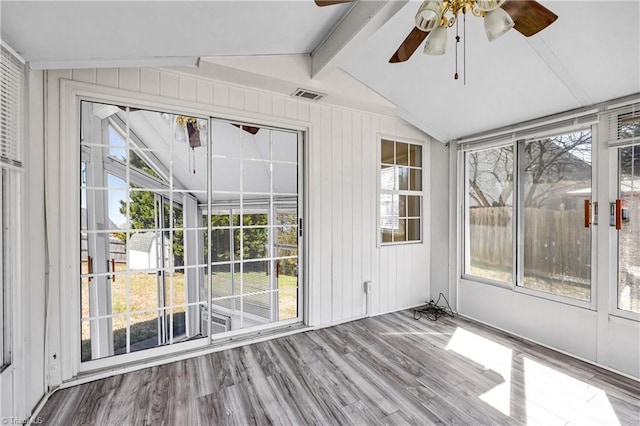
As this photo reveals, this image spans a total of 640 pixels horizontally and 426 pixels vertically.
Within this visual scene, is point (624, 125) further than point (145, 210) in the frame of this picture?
No

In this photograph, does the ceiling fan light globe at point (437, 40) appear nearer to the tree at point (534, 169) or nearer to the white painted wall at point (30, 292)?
the tree at point (534, 169)

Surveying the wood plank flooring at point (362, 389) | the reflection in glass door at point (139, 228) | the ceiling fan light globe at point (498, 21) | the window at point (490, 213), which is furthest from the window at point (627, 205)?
the reflection in glass door at point (139, 228)

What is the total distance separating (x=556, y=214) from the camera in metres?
2.75

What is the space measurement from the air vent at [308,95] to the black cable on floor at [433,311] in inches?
111

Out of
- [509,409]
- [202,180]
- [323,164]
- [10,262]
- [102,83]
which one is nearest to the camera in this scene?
[10,262]

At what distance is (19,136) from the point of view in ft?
5.46

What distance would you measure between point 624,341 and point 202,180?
3.84 m

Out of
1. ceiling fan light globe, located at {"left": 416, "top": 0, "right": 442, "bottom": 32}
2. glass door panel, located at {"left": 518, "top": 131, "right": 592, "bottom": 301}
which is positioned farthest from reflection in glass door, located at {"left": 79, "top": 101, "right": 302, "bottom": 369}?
glass door panel, located at {"left": 518, "top": 131, "right": 592, "bottom": 301}

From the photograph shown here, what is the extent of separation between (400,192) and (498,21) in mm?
2546

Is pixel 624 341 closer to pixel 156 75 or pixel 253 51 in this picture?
pixel 253 51

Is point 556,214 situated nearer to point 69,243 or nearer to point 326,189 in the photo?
point 326,189

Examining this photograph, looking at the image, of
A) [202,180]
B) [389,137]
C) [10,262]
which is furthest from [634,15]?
[10,262]

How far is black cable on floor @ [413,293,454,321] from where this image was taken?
3.49m

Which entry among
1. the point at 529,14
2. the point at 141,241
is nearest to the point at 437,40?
the point at 529,14
